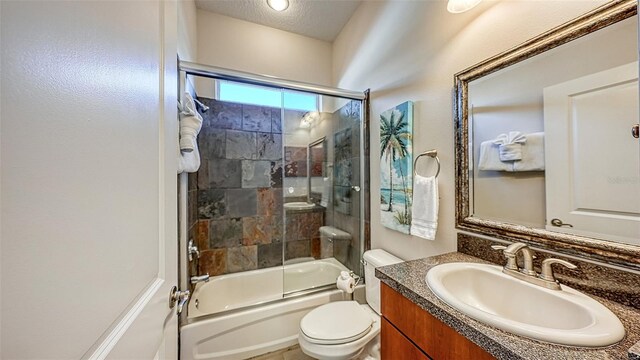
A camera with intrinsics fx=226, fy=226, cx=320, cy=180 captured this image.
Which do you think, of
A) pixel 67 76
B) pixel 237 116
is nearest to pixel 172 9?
pixel 67 76

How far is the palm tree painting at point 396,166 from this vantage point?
4.81ft

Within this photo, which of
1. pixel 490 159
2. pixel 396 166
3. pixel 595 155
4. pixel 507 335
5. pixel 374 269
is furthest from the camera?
pixel 396 166

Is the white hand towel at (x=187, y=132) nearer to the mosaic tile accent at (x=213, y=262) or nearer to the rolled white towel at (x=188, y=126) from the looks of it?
the rolled white towel at (x=188, y=126)

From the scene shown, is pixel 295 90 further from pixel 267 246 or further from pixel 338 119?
pixel 267 246

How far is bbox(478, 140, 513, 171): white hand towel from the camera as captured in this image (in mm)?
1019

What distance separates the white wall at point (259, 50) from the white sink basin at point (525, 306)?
7.76ft

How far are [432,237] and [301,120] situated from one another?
1.74 metres

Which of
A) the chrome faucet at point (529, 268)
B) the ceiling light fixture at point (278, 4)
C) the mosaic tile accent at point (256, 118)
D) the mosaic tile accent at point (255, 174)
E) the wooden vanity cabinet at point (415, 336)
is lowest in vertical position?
the wooden vanity cabinet at point (415, 336)

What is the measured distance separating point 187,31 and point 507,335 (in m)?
2.43

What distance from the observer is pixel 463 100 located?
1.15 meters

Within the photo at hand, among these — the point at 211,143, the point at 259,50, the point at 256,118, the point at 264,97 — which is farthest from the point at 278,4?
the point at 211,143

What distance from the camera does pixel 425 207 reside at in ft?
4.24

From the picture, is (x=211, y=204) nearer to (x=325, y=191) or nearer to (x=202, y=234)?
(x=202, y=234)

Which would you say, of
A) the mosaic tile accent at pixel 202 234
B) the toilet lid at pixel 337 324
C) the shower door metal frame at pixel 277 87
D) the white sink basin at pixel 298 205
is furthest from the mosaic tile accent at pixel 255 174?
the toilet lid at pixel 337 324
